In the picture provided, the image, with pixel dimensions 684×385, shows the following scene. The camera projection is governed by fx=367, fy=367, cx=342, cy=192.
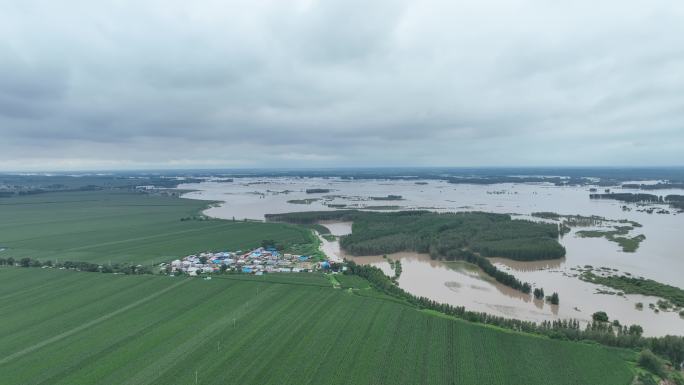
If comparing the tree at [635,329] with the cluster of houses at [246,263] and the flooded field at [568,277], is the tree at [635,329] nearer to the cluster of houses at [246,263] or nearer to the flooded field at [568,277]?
the flooded field at [568,277]

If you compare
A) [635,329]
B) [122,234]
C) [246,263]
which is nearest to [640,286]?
[635,329]

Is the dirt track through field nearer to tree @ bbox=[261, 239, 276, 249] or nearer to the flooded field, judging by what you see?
tree @ bbox=[261, 239, 276, 249]

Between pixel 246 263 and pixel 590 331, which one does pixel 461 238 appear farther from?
pixel 246 263

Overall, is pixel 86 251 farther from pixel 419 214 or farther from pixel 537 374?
pixel 419 214

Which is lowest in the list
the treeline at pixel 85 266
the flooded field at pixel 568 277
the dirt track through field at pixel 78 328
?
the flooded field at pixel 568 277

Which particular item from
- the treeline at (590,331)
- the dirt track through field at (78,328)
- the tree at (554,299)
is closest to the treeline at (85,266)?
the dirt track through field at (78,328)
